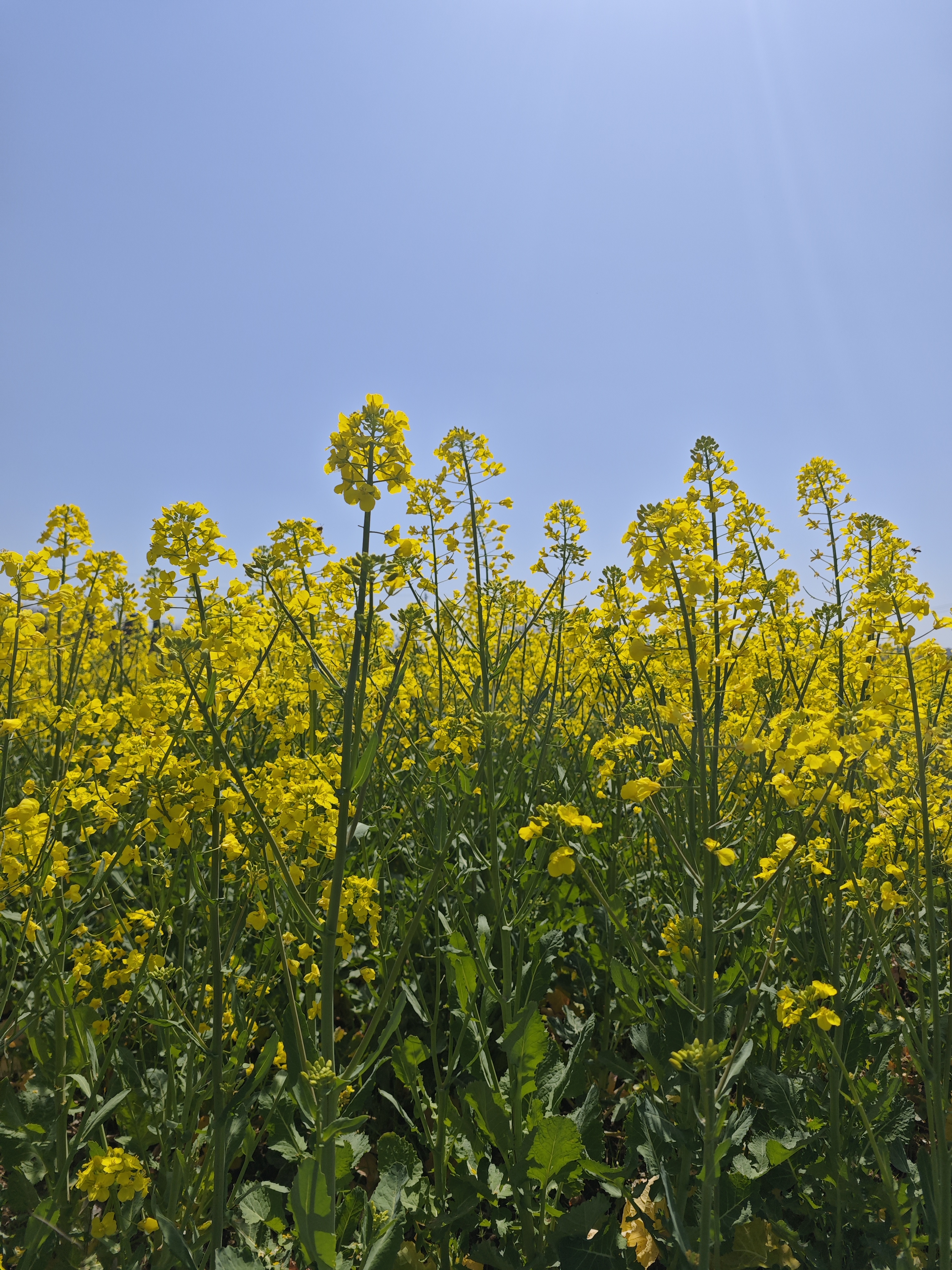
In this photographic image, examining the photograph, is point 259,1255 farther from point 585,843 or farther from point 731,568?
point 731,568

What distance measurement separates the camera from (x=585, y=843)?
3629mm

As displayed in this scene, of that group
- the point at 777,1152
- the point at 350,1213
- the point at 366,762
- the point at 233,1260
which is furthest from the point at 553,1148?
the point at 366,762

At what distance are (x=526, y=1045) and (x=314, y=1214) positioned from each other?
86 centimetres

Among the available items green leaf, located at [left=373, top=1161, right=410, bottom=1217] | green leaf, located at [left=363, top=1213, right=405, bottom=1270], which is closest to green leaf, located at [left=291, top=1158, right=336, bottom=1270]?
green leaf, located at [left=363, top=1213, right=405, bottom=1270]

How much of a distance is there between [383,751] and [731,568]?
5.33 feet

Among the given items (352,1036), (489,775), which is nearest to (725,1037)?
(489,775)

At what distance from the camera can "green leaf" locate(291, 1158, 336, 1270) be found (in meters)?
1.42

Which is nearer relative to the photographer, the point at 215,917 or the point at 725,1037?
the point at 215,917

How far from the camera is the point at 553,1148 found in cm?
194

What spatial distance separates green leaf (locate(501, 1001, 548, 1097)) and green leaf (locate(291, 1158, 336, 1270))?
2.35 feet

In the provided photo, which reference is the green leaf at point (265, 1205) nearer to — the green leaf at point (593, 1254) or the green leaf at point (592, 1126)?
the green leaf at point (593, 1254)

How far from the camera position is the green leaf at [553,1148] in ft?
6.30

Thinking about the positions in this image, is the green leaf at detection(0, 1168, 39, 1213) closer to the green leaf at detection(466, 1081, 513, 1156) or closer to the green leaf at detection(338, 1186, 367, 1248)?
the green leaf at detection(338, 1186, 367, 1248)

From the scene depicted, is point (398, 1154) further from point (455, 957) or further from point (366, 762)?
point (366, 762)
